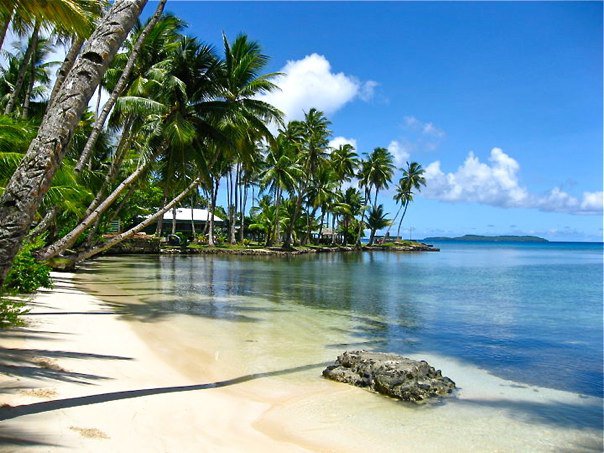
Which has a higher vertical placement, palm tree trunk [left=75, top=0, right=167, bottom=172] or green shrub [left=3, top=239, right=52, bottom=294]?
palm tree trunk [left=75, top=0, right=167, bottom=172]

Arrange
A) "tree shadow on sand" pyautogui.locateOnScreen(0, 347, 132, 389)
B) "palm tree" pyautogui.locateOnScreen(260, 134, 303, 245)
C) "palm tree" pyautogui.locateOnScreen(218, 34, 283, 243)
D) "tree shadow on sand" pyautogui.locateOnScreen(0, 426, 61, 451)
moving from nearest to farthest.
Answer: "tree shadow on sand" pyautogui.locateOnScreen(0, 426, 61, 451)
"tree shadow on sand" pyautogui.locateOnScreen(0, 347, 132, 389)
"palm tree" pyautogui.locateOnScreen(218, 34, 283, 243)
"palm tree" pyautogui.locateOnScreen(260, 134, 303, 245)

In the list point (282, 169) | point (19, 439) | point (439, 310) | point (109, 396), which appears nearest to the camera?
point (19, 439)

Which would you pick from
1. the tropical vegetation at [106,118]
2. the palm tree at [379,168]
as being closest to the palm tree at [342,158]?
the palm tree at [379,168]

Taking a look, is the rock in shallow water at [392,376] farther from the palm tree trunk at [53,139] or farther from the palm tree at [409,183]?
the palm tree at [409,183]

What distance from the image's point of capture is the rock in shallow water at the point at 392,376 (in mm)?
7590

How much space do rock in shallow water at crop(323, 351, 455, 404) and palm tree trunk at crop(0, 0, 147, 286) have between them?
582 cm

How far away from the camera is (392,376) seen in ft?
25.6

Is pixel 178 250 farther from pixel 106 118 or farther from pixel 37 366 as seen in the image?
pixel 37 366

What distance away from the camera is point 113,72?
17656 millimetres

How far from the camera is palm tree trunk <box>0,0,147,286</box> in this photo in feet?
12.8

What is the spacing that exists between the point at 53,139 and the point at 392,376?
609cm

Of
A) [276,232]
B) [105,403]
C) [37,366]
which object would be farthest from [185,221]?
[105,403]

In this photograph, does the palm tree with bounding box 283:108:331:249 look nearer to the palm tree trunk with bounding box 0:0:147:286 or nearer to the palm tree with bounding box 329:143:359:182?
the palm tree with bounding box 329:143:359:182

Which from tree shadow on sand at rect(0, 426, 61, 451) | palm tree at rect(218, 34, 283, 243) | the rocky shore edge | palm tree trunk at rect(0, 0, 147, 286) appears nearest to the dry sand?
tree shadow on sand at rect(0, 426, 61, 451)
